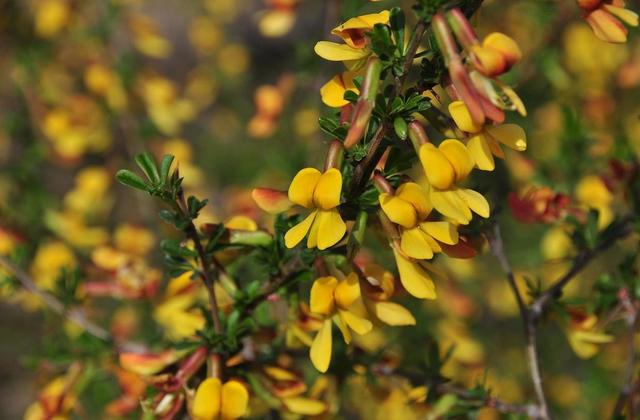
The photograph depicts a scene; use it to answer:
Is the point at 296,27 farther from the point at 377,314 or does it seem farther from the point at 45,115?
the point at 377,314

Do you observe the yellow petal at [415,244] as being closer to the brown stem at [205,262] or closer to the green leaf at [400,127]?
the green leaf at [400,127]

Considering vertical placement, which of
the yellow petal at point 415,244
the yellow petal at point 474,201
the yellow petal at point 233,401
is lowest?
the yellow petal at point 233,401

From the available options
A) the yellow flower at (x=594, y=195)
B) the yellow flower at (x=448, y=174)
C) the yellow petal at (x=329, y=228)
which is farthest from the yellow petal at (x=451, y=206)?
the yellow flower at (x=594, y=195)

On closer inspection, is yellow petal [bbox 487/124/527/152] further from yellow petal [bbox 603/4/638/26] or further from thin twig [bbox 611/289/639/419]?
thin twig [bbox 611/289/639/419]

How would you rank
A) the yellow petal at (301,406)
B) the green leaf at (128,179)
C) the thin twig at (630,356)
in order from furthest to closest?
the thin twig at (630,356) < the yellow petal at (301,406) < the green leaf at (128,179)

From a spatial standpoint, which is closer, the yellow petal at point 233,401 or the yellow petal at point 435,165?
the yellow petal at point 435,165

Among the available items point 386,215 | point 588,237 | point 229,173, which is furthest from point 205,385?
point 229,173

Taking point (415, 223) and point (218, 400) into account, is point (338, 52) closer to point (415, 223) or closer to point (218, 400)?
point (415, 223)
